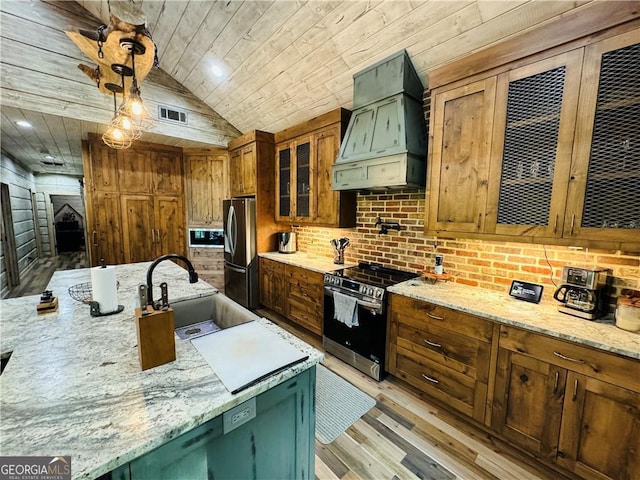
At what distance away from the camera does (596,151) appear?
1537 mm

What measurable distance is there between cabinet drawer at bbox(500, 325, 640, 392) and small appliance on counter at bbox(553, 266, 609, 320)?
347 mm

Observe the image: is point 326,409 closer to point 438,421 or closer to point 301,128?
point 438,421

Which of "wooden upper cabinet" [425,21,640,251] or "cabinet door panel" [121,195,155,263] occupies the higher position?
"wooden upper cabinet" [425,21,640,251]

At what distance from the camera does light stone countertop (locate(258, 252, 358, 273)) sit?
3067 mm

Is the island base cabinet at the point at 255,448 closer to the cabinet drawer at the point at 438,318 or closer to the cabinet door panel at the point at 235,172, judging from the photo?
the cabinet drawer at the point at 438,318

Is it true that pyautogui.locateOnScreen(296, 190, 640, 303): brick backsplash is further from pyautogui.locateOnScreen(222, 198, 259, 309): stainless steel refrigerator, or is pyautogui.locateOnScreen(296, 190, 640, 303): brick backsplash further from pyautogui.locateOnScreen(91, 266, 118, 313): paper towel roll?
pyautogui.locateOnScreen(91, 266, 118, 313): paper towel roll

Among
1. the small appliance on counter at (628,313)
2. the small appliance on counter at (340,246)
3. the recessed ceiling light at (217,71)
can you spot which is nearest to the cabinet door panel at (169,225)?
the recessed ceiling light at (217,71)

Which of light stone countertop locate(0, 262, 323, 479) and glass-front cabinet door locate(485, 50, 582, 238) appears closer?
light stone countertop locate(0, 262, 323, 479)

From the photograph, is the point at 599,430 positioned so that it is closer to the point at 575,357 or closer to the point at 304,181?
the point at 575,357

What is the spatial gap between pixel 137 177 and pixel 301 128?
3.01 metres

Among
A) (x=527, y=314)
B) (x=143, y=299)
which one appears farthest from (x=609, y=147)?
(x=143, y=299)

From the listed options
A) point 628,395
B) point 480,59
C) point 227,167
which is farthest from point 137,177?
point 628,395

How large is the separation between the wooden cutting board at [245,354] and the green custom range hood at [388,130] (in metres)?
1.71

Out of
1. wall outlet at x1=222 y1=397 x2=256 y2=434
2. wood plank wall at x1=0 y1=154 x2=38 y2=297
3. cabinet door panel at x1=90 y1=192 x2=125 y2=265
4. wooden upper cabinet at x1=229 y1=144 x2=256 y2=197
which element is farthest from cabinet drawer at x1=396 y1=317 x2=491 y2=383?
wood plank wall at x1=0 y1=154 x2=38 y2=297
